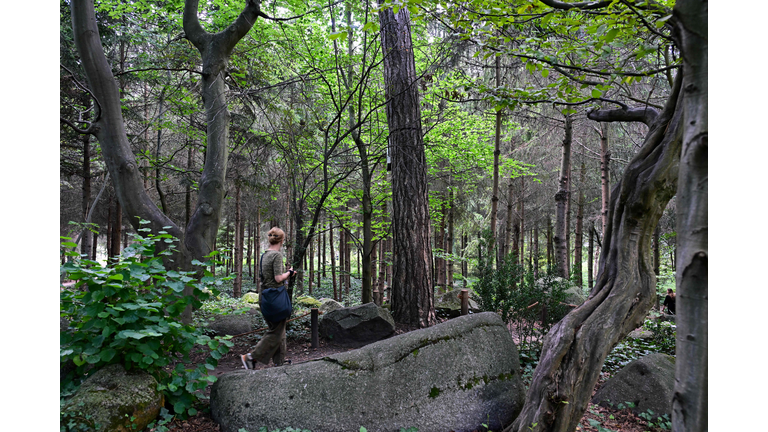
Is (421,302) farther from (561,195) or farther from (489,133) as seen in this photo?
(489,133)

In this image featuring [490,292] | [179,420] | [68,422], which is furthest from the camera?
[490,292]

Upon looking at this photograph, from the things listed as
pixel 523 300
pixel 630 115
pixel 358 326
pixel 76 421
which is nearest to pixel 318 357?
pixel 358 326

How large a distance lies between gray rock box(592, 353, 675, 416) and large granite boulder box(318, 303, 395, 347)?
288 cm

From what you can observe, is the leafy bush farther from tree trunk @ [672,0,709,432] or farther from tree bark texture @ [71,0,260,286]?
tree bark texture @ [71,0,260,286]

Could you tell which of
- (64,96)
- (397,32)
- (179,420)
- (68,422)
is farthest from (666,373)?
(64,96)

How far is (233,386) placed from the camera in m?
3.51

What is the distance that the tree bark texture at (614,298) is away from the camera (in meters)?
3.01

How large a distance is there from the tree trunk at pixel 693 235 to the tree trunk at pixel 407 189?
4.82 meters

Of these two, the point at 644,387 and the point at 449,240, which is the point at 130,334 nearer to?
the point at 644,387

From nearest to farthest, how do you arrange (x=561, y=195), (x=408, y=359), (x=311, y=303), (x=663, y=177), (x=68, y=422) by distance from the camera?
(x=68, y=422), (x=663, y=177), (x=408, y=359), (x=561, y=195), (x=311, y=303)

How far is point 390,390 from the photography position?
351 centimetres

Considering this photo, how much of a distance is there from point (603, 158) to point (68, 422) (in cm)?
1194

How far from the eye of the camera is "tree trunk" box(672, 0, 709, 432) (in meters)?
1.44

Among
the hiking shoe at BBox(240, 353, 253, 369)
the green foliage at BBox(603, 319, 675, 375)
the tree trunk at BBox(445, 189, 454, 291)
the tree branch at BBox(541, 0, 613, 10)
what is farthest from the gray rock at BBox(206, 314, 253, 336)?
the tree trunk at BBox(445, 189, 454, 291)
